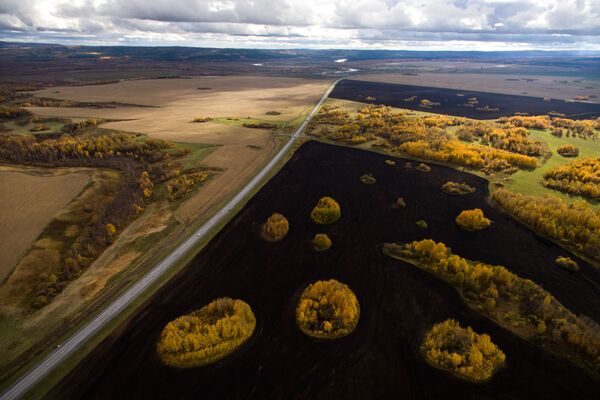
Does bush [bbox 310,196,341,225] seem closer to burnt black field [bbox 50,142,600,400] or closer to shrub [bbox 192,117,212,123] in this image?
burnt black field [bbox 50,142,600,400]

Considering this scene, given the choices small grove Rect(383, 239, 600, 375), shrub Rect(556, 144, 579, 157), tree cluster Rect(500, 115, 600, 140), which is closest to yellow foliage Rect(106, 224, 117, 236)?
small grove Rect(383, 239, 600, 375)

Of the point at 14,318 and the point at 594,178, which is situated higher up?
the point at 594,178

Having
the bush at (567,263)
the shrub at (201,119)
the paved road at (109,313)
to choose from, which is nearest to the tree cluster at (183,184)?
the paved road at (109,313)

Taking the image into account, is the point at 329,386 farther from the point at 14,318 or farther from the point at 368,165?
the point at 368,165

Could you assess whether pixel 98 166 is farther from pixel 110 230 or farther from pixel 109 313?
pixel 109 313

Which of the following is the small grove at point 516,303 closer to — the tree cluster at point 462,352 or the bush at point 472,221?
the tree cluster at point 462,352

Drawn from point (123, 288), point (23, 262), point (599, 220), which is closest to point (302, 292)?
point (123, 288)
